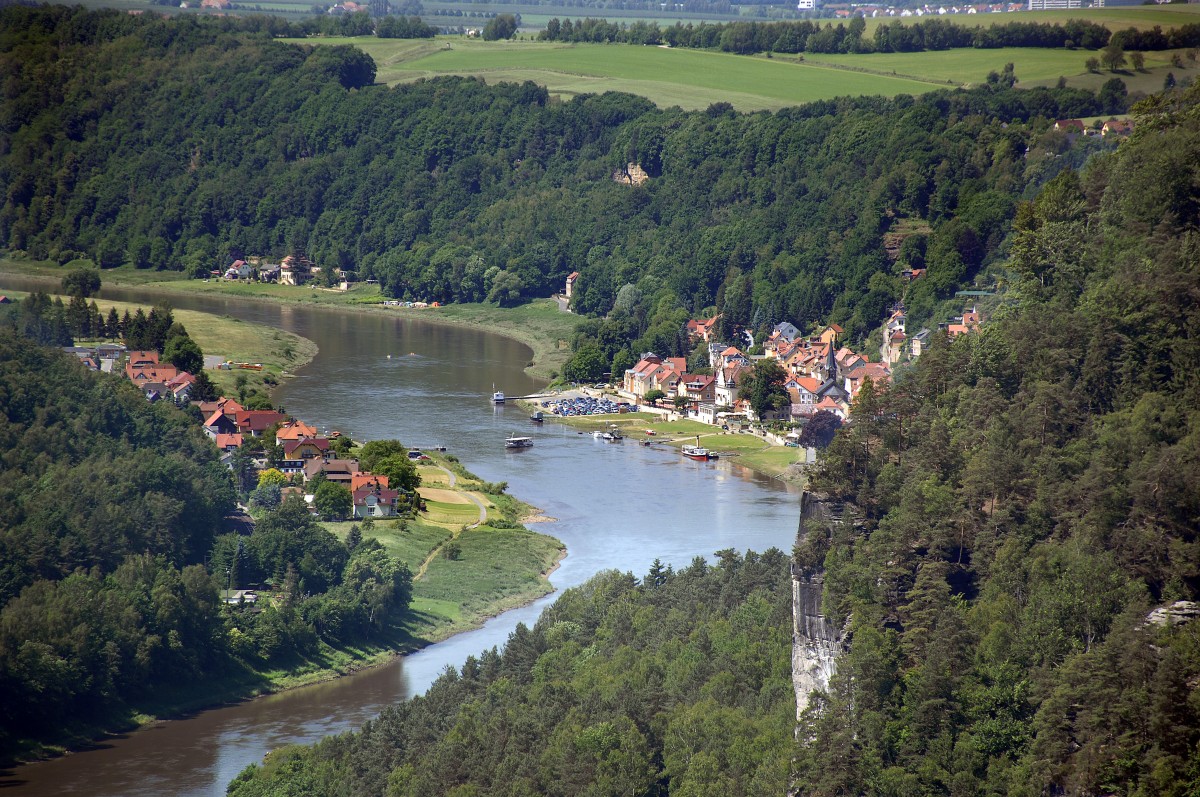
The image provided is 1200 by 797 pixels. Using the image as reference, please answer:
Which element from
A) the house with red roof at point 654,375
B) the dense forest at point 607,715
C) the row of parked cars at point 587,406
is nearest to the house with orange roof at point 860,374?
the house with red roof at point 654,375

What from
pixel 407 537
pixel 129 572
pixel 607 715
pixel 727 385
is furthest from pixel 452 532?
pixel 727 385

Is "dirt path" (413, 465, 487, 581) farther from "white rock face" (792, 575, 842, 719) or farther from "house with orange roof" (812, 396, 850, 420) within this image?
"white rock face" (792, 575, 842, 719)

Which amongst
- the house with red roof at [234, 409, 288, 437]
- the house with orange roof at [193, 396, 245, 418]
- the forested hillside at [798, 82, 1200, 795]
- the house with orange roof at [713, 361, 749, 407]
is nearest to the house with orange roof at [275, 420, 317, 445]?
the house with red roof at [234, 409, 288, 437]

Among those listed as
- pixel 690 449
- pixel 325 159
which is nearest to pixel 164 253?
pixel 325 159

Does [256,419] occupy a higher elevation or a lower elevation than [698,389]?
higher

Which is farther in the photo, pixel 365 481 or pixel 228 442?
pixel 228 442

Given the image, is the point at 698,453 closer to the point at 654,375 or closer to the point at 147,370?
the point at 654,375

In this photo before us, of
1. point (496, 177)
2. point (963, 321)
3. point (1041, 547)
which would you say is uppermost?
point (1041, 547)

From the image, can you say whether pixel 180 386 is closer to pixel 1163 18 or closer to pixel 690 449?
pixel 690 449
